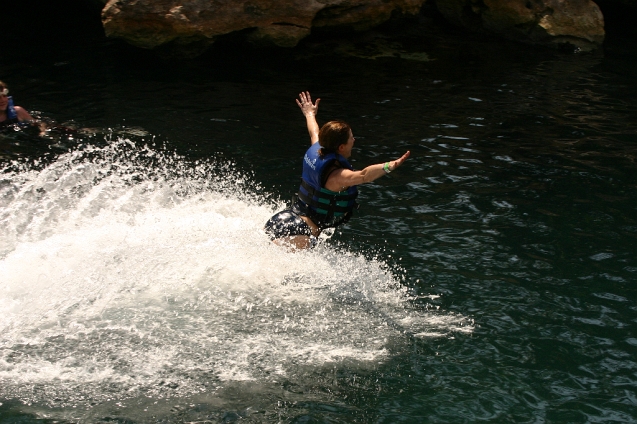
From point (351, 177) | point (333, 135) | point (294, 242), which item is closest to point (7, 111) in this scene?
point (294, 242)

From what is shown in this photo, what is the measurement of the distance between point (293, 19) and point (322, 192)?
27.0 feet

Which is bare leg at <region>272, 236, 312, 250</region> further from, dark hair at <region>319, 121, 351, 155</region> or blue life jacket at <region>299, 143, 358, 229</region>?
dark hair at <region>319, 121, 351, 155</region>

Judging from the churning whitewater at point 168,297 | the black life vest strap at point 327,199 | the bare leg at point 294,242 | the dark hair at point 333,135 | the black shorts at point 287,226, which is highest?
the dark hair at point 333,135

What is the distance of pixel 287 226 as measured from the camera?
7418 millimetres

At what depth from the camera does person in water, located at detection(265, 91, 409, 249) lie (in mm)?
7047

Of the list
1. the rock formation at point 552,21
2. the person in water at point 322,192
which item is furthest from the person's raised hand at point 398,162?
the rock formation at point 552,21

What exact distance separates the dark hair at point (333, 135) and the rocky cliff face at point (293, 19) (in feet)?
25.3

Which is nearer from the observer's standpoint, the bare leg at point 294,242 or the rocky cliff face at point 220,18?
the bare leg at point 294,242

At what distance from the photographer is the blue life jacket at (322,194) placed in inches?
280

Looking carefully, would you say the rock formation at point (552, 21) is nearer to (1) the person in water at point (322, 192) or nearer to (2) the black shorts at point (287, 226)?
(1) the person in water at point (322, 192)

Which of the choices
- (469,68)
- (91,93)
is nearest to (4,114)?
(91,93)

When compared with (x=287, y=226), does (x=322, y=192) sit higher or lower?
higher

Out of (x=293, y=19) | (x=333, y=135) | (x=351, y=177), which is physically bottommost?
(x=351, y=177)

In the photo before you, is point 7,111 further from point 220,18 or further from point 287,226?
point 287,226
